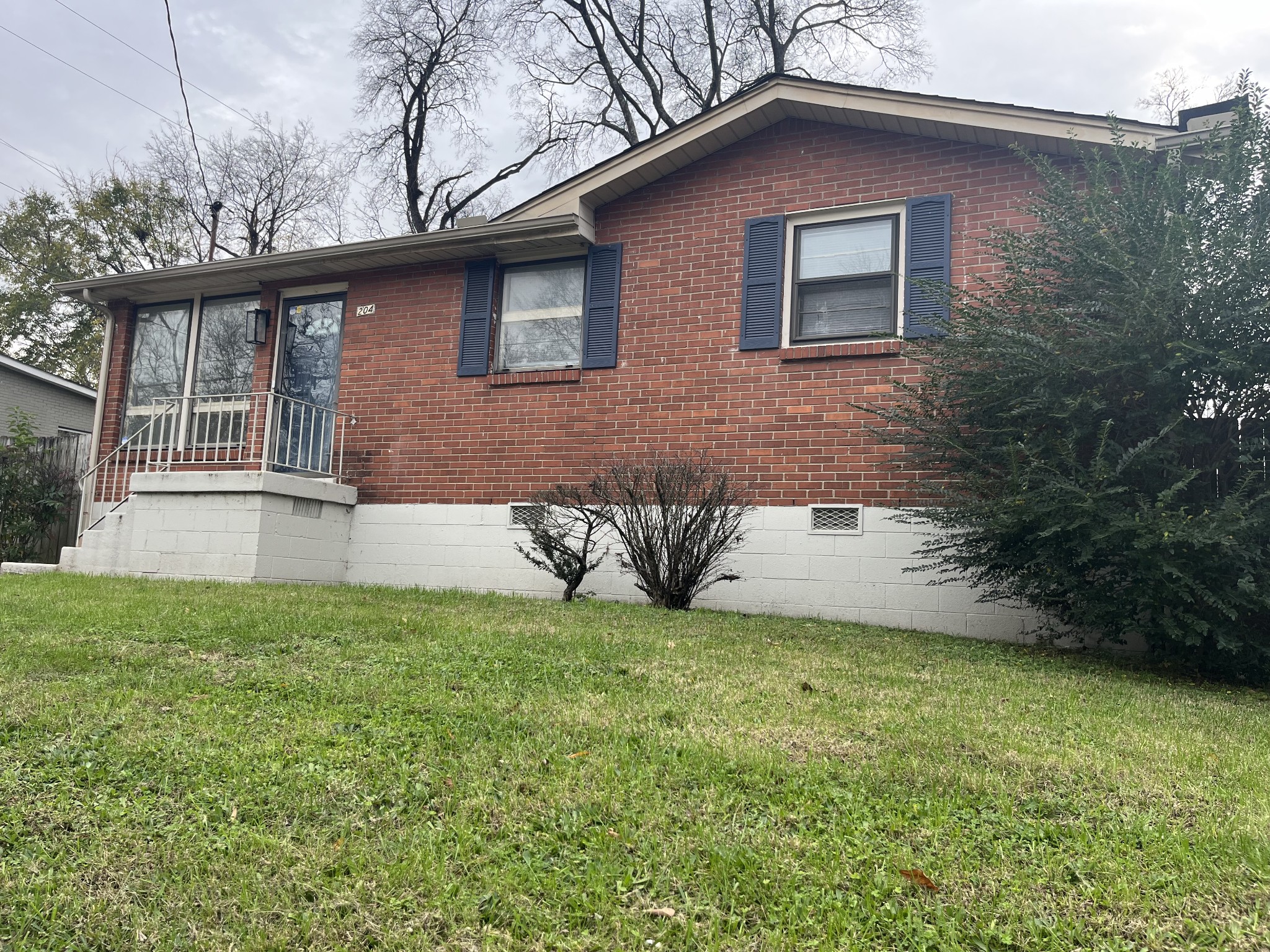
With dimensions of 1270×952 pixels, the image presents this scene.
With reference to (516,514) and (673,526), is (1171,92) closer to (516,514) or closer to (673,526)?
(673,526)

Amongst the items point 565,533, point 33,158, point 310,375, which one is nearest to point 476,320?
point 310,375

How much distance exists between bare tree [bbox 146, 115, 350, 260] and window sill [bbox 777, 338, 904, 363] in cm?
2031

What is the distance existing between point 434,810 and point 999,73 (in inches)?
1136

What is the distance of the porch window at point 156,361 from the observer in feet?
34.1

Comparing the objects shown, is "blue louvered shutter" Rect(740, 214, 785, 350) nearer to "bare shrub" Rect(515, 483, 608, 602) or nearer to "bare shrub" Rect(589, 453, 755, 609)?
"bare shrub" Rect(589, 453, 755, 609)

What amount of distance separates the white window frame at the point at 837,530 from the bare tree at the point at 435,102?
53.6 feet

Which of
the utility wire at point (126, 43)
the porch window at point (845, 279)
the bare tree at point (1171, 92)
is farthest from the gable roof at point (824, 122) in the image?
the bare tree at point (1171, 92)

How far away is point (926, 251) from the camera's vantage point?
23.9 feet

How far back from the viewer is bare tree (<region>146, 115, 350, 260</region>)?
2431cm

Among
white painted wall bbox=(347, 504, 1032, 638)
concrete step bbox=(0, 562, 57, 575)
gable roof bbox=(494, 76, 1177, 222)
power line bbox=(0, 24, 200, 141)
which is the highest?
power line bbox=(0, 24, 200, 141)

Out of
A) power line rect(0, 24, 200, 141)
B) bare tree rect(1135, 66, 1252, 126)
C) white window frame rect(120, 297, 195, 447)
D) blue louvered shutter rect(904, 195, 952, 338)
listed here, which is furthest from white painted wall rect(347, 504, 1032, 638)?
bare tree rect(1135, 66, 1252, 126)

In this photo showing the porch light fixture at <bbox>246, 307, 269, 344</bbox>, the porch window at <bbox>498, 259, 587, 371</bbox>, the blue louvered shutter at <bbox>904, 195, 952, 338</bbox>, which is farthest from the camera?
the porch light fixture at <bbox>246, 307, 269, 344</bbox>

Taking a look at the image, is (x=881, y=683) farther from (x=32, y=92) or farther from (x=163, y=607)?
(x=32, y=92)

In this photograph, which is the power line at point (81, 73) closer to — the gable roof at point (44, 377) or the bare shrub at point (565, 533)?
the gable roof at point (44, 377)
